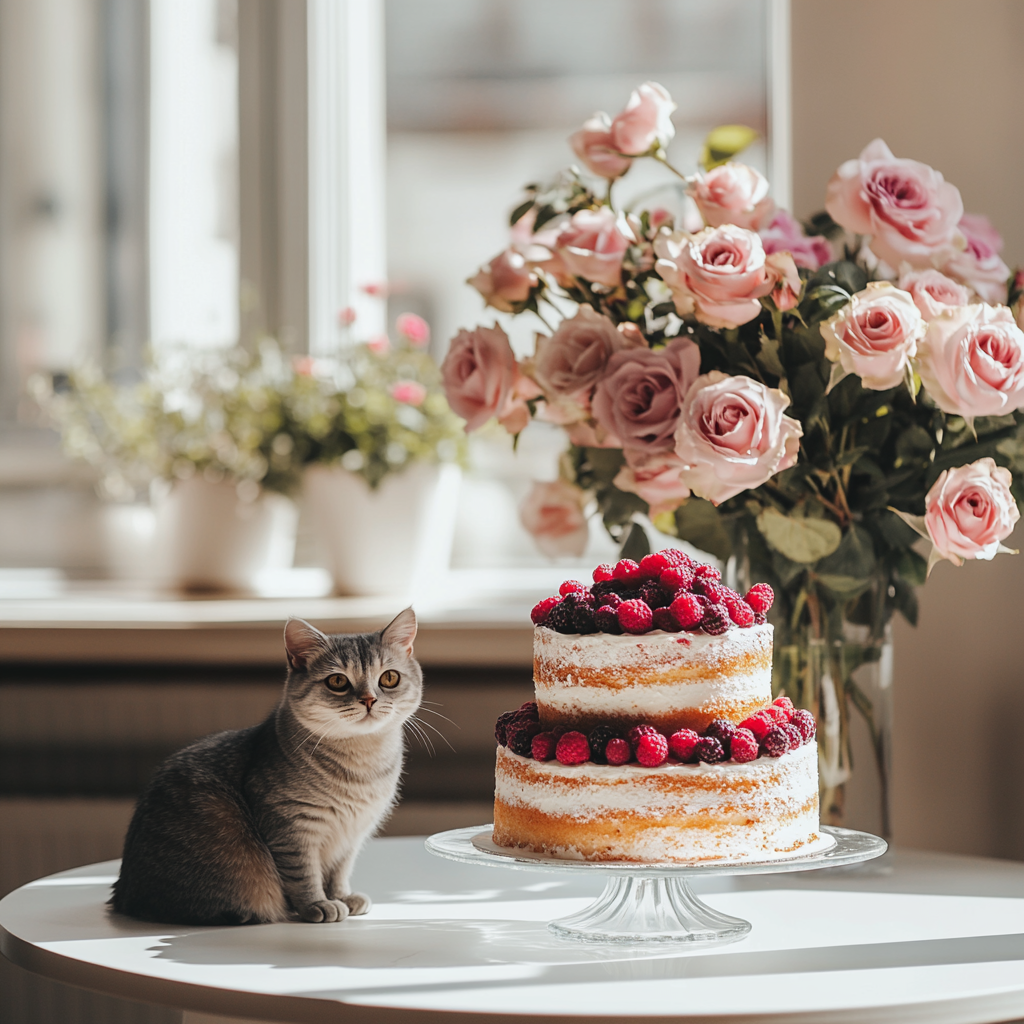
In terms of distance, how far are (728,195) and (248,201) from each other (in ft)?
3.99

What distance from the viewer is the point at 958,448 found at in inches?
48.1

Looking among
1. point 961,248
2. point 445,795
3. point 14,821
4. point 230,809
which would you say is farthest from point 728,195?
point 14,821

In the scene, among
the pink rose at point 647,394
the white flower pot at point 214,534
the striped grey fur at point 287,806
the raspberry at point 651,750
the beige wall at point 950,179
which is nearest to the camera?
the raspberry at point 651,750

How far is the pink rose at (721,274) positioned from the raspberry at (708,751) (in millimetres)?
388

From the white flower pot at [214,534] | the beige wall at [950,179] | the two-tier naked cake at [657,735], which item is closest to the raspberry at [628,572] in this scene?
the two-tier naked cake at [657,735]

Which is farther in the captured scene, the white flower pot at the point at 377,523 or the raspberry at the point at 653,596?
the white flower pot at the point at 377,523

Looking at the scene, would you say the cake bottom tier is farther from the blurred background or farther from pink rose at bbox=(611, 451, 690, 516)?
the blurred background

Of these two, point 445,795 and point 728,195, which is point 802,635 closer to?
point 728,195

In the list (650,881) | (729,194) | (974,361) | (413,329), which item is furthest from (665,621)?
(413,329)

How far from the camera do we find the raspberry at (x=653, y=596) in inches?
40.3

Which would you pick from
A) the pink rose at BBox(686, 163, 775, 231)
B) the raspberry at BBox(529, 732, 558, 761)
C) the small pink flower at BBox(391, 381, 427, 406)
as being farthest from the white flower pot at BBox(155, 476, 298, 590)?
the raspberry at BBox(529, 732, 558, 761)

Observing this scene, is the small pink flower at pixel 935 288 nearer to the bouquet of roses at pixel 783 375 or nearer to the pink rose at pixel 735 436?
the bouquet of roses at pixel 783 375

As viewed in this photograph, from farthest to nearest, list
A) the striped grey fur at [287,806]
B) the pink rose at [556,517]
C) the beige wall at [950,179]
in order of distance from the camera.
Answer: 1. the beige wall at [950,179]
2. the pink rose at [556,517]
3. the striped grey fur at [287,806]

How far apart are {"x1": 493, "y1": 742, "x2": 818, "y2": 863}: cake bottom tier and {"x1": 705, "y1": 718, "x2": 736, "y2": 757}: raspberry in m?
0.02
